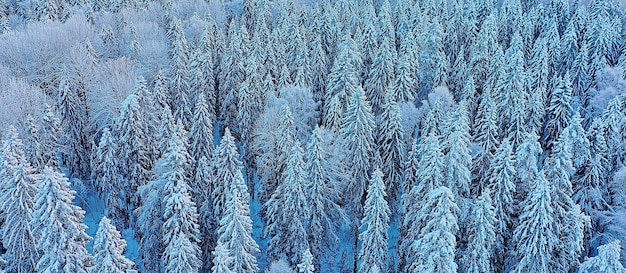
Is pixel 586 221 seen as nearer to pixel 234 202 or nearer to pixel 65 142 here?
pixel 234 202

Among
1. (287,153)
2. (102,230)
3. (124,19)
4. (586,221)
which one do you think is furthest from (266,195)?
(124,19)

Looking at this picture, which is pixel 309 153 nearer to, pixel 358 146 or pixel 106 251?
pixel 358 146

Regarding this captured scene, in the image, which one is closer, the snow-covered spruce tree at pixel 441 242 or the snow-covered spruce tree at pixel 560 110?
the snow-covered spruce tree at pixel 441 242

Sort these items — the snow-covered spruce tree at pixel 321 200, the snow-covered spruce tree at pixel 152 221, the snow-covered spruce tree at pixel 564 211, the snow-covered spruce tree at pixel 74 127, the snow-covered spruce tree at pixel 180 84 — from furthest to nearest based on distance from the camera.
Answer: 1. the snow-covered spruce tree at pixel 180 84
2. the snow-covered spruce tree at pixel 74 127
3. the snow-covered spruce tree at pixel 321 200
4. the snow-covered spruce tree at pixel 152 221
5. the snow-covered spruce tree at pixel 564 211

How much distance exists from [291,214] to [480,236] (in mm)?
12507

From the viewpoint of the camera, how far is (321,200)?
1441 inches

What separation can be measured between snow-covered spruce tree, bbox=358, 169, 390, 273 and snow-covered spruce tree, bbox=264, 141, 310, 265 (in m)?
4.63

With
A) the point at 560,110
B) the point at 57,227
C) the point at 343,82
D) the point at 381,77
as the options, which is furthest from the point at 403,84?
the point at 57,227

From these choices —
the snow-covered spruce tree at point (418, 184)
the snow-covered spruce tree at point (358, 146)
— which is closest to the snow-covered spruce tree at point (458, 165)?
the snow-covered spruce tree at point (418, 184)

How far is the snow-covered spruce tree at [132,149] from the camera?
38.7 meters

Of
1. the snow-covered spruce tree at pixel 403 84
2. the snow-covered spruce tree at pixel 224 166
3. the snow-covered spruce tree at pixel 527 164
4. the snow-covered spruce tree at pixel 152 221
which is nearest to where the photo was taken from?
the snow-covered spruce tree at pixel 527 164

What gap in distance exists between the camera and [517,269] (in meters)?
31.9

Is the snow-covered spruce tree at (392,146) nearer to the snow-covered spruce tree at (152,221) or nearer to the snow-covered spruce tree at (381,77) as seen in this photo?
the snow-covered spruce tree at (381,77)

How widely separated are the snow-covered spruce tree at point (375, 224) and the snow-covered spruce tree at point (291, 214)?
4.63 metres
